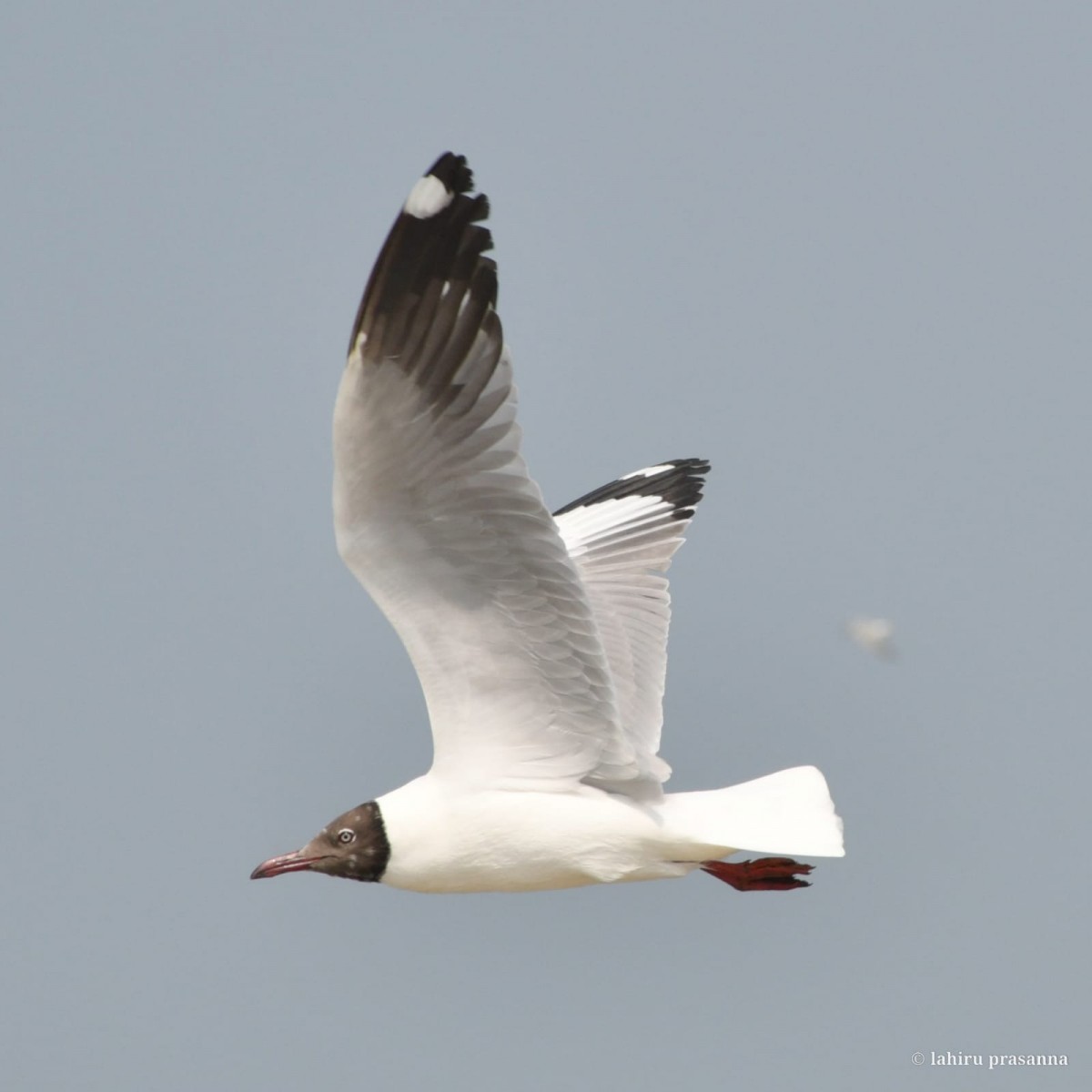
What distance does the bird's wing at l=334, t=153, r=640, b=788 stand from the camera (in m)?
4.72

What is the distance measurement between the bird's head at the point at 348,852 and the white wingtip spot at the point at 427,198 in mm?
1673

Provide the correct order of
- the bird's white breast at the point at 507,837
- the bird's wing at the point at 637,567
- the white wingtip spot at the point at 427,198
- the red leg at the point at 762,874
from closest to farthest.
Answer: the white wingtip spot at the point at 427,198 → the bird's white breast at the point at 507,837 → the bird's wing at the point at 637,567 → the red leg at the point at 762,874

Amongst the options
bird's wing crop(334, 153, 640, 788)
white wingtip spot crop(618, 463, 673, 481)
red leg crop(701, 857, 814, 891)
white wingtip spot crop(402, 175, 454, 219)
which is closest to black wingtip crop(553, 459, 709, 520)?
white wingtip spot crop(618, 463, 673, 481)

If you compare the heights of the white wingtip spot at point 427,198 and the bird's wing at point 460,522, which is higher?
the white wingtip spot at point 427,198

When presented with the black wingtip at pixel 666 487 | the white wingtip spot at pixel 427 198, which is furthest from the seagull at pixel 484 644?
the black wingtip at pixel 666 487

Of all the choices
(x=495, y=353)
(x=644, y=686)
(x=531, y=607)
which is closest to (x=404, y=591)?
(x=531, y=607)

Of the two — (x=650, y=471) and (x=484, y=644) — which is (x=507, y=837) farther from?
(x=650, y=471)

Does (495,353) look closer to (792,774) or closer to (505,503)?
(505,503)

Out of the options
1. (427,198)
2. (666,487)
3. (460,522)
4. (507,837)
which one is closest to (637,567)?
(666,487)

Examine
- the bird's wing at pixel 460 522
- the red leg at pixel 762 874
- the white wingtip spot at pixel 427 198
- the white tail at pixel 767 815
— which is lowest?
the red leg at pixel 762 874

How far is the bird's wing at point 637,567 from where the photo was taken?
6000mm

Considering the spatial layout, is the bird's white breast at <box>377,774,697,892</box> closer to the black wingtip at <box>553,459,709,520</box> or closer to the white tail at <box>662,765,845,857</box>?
the white tail at <box>662,765,845,857</box>

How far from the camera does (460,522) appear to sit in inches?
195

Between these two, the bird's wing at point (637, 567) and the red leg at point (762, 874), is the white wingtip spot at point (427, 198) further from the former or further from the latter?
the red leg at point (762, 874)
